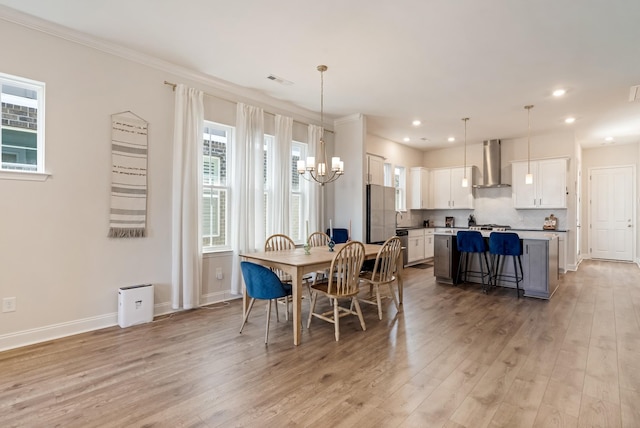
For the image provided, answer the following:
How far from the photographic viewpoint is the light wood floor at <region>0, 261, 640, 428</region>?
198 cm

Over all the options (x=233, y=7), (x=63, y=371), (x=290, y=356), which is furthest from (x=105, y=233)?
(x=233, y=7)

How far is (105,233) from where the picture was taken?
137 inches

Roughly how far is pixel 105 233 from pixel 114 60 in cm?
190

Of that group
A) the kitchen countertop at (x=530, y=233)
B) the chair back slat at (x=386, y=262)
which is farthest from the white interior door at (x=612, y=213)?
the chair back slat at (x=386, y=262)

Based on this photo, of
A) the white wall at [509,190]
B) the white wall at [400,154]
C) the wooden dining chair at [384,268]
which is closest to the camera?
the wooden dining chair at [384,268]

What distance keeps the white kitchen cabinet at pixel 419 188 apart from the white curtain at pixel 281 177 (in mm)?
4394

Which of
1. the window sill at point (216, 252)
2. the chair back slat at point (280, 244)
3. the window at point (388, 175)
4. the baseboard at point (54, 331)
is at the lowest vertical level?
the baseboard at point (54, 331)

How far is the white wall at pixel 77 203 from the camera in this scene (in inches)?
117

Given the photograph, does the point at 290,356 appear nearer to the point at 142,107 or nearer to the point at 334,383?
the point at 334,383

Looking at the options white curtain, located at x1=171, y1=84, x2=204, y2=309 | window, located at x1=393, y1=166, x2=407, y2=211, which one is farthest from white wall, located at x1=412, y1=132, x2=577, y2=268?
white curtain, located at x1=171, y1=84, x2=204, y2=309

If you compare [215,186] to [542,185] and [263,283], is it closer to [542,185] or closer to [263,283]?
[263,283]

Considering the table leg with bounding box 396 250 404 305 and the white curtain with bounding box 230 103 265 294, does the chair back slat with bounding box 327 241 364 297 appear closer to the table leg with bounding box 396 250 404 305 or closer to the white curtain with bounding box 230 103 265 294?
the table leg with bounding box 396 250 404 305

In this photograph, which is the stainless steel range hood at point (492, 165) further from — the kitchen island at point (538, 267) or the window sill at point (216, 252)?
the window sill at point (216, 252)

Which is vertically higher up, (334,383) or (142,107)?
(142,107)
